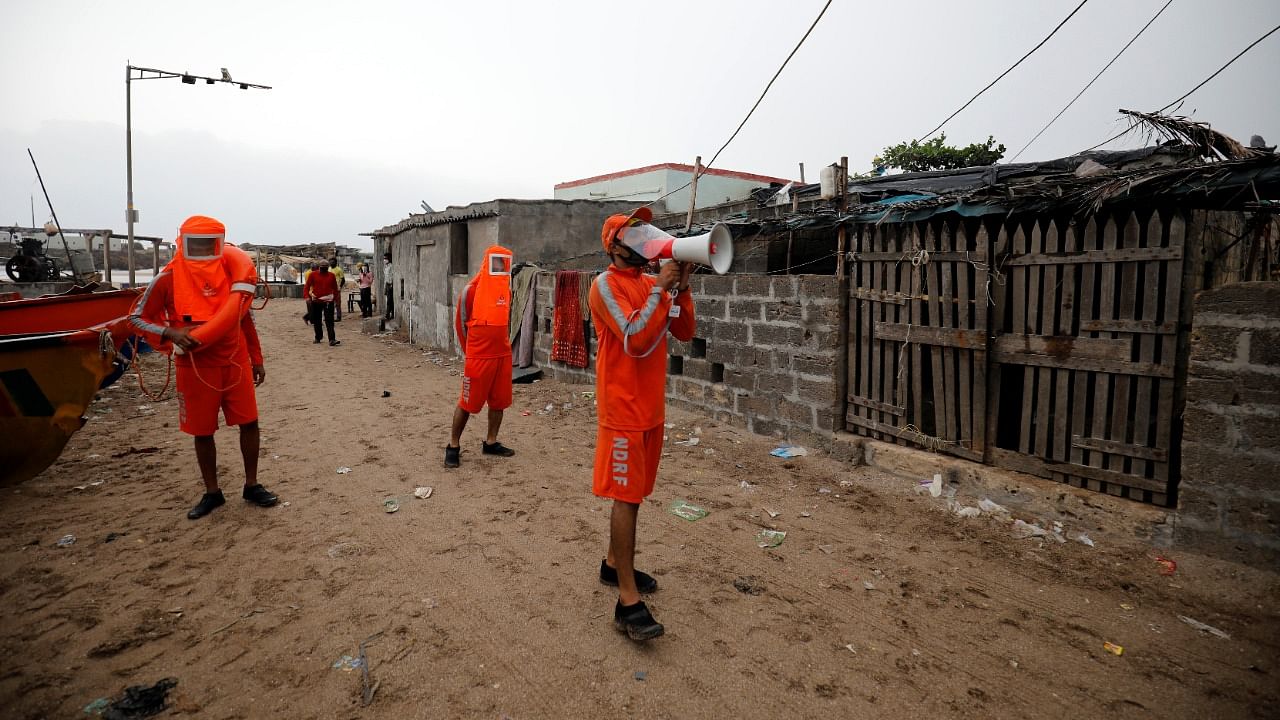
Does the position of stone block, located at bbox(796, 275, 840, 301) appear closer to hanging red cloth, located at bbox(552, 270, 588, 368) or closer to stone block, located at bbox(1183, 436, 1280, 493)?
stone block, located at bbox(1183, 436, 1280, 493)

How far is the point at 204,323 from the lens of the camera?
394cm

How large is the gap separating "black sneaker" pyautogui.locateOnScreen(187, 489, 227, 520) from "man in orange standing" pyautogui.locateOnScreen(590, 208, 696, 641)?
2.96 metres

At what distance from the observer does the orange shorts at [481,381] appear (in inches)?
211

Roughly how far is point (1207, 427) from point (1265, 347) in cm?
49

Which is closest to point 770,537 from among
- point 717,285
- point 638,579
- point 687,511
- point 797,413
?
point 687,511

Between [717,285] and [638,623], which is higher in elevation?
[717,285]

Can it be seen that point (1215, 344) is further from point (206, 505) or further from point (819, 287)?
point (206, 505)

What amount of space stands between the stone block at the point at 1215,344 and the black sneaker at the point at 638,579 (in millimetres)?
3205

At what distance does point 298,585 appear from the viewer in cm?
333

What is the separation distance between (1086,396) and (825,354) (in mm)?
1925

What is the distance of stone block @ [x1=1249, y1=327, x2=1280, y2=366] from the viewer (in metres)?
3.31

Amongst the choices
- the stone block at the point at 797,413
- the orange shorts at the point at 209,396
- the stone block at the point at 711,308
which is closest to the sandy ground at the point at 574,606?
the stone block at the point at 797,413

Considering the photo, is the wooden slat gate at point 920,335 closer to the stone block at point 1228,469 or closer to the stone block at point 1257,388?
the stone block at point 1228,469

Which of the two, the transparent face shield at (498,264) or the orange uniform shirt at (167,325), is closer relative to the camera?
the orange uniform shirt at (167,325)
